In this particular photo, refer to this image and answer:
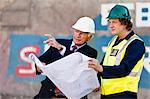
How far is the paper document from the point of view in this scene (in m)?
2.95

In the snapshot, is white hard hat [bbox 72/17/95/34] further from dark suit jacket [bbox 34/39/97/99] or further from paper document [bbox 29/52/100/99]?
paper document [bbox 29/52/100/99]

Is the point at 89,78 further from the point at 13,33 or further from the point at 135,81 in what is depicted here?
the point at 13,33

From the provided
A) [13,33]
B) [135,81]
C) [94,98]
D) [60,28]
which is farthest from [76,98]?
[13,33]

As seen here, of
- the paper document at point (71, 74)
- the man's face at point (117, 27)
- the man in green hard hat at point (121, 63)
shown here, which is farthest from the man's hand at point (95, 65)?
the man's face at point (117, 27)

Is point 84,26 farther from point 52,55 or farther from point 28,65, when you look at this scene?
point 28,65

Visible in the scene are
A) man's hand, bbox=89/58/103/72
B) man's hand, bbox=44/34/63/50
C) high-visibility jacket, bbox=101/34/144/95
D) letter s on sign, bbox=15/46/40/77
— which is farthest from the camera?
letter s on sign, bbox=15/46/40/77

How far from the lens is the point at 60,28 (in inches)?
179

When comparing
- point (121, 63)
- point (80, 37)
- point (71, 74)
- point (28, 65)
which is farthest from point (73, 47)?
point (28, 65)

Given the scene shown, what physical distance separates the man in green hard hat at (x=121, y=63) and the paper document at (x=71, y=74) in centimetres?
12

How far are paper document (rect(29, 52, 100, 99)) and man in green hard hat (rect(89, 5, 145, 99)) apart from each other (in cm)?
12

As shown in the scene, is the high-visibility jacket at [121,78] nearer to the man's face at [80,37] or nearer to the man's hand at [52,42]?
the man's face at [80,37]

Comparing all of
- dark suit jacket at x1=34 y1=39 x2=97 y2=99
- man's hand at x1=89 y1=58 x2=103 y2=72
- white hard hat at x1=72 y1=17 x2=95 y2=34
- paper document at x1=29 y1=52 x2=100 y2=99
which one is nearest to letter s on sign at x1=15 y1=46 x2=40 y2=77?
dark suit jacket at x1=34 y1=39 x2=97 y2=99

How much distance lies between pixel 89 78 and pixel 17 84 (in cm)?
185

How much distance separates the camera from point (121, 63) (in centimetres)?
281
